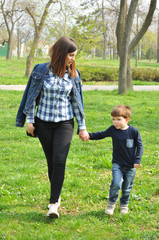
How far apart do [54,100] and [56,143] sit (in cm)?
47

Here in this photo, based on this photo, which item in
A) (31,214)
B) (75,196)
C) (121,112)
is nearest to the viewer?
(121,112)

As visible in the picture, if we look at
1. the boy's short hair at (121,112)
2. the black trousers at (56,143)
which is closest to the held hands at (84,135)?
the black trousers at (56,143)

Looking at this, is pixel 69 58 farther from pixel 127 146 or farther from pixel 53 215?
pixel 53 215

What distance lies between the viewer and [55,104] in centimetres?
355

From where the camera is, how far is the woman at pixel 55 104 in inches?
138

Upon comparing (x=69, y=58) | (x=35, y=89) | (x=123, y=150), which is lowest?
(x=123, y=150)

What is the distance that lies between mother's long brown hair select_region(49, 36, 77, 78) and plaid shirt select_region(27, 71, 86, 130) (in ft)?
0.29

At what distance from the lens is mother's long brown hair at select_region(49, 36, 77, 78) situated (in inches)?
136

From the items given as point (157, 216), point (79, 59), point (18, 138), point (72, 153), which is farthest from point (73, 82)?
point (79, 59)

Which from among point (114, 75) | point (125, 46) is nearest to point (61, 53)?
point (125, 46)

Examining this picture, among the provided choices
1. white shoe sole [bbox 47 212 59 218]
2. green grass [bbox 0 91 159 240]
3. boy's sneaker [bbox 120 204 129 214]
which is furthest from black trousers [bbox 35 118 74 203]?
boy's sneaker [bbox 120 204 129 214]

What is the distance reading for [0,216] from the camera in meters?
3.66

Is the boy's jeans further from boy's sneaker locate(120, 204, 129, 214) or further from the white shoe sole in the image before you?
the white shoe sole

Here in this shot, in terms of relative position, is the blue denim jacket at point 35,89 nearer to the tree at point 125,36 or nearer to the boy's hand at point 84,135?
the boy's hand at point 84,135
